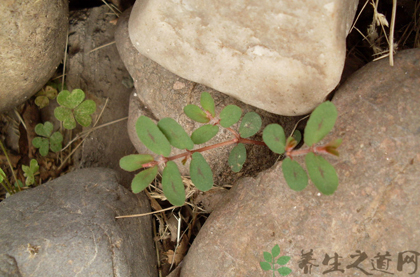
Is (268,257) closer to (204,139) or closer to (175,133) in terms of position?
(204,139)

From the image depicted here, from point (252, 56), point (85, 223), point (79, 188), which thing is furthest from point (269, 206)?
point (79, 188)

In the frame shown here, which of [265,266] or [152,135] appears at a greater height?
[152,135]

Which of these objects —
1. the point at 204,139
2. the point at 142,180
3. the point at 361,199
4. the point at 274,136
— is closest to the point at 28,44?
the point at 142,180

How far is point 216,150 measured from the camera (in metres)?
2.25

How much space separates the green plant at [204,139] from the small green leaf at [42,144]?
1.39 m

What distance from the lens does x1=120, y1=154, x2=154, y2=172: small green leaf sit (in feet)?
5.89

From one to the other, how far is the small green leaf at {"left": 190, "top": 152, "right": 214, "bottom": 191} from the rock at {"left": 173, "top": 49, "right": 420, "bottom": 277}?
0.32 metres

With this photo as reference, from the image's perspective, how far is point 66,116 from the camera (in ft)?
8.89

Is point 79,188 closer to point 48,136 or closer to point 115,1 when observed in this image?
point 48,136

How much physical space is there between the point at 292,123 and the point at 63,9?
5.92ft

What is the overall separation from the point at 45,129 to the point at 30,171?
15.0 inches

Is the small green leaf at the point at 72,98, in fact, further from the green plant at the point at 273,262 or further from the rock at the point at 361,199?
the green plant at the point at 273,262

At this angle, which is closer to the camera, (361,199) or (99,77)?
(361,199)

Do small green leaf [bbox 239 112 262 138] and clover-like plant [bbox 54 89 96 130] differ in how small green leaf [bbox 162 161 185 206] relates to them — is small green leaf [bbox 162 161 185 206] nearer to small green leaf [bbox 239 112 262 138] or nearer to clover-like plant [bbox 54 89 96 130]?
small green leaf [bbox 239 112 262 138]
